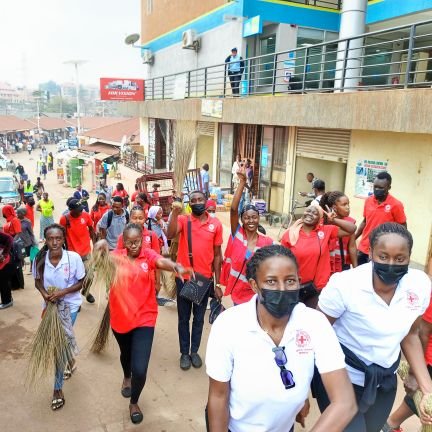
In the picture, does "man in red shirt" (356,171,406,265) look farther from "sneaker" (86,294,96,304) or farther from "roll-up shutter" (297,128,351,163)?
"roll-up shutter" (297,128,351,163)

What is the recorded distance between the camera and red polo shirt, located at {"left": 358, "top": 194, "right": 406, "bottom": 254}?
4.69 metres

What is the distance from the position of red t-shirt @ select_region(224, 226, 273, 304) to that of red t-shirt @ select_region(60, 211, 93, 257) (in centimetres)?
243

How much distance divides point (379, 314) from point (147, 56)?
20.3 m

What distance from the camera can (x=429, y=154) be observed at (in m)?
6.53

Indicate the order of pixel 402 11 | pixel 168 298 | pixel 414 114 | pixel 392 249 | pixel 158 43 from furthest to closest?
1. pixel 158 43
2. pixel 402 11
3. pixel 414 114
4. pixel 168 298
5. pixel 392 249

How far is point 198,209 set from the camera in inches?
149

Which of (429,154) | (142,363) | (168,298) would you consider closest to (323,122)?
(429,154)

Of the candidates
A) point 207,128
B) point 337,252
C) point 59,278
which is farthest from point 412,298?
point 207,128

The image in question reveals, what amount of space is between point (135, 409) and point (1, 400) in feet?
3.76

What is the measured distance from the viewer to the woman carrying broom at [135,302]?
2.99 metres

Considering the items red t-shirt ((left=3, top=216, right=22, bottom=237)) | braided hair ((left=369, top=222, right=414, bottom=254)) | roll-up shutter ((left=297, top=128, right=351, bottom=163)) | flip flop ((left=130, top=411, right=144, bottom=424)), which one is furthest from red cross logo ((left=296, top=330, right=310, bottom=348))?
roll-up shutter ((left=297, top=128, right=351, bottom=163))

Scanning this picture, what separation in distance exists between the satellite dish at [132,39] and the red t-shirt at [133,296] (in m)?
18.8

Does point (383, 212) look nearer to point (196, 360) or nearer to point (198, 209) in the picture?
point (198, 209)

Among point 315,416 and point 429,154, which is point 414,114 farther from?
point 315,416
